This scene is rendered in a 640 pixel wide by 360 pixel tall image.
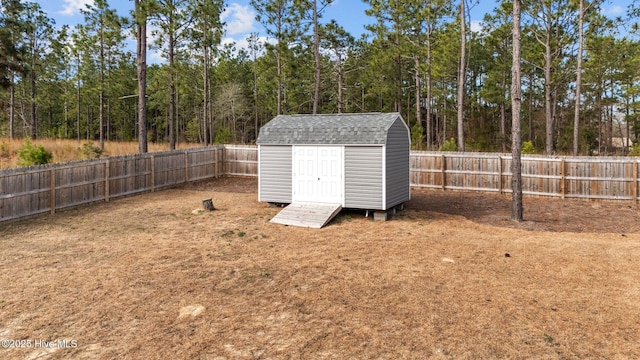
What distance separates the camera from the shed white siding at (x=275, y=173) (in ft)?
45.4

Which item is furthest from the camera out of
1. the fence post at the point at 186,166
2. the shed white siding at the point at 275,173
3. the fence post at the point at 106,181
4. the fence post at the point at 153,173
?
the fence post at the point at 186,166

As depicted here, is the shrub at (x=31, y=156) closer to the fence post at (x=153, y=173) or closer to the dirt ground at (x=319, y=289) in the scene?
the fence post at (x=153, y=173)

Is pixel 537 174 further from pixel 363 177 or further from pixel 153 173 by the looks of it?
pixel 153 173

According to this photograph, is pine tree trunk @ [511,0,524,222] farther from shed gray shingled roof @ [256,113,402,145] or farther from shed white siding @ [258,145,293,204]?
shed white siding @ [258,145,293,204]

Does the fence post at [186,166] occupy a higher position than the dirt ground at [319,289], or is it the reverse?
the fence post at [186,166]

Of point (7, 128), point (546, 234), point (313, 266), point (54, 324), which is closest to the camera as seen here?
point (54, 324)

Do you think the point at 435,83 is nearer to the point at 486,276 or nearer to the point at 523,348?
the point at 486,276

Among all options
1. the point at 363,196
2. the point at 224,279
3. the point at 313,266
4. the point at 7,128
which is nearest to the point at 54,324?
the point at 224,279

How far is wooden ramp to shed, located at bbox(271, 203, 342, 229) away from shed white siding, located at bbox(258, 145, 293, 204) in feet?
2.92

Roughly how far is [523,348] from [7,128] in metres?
59.3

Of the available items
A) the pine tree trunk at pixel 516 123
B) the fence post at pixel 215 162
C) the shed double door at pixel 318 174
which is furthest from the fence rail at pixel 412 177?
the shed double door at pixel 318 174

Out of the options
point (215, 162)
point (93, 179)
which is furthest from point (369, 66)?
point (93, 179)

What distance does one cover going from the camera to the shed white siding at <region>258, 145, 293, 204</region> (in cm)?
1385

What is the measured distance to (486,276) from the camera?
7402 millimetres
